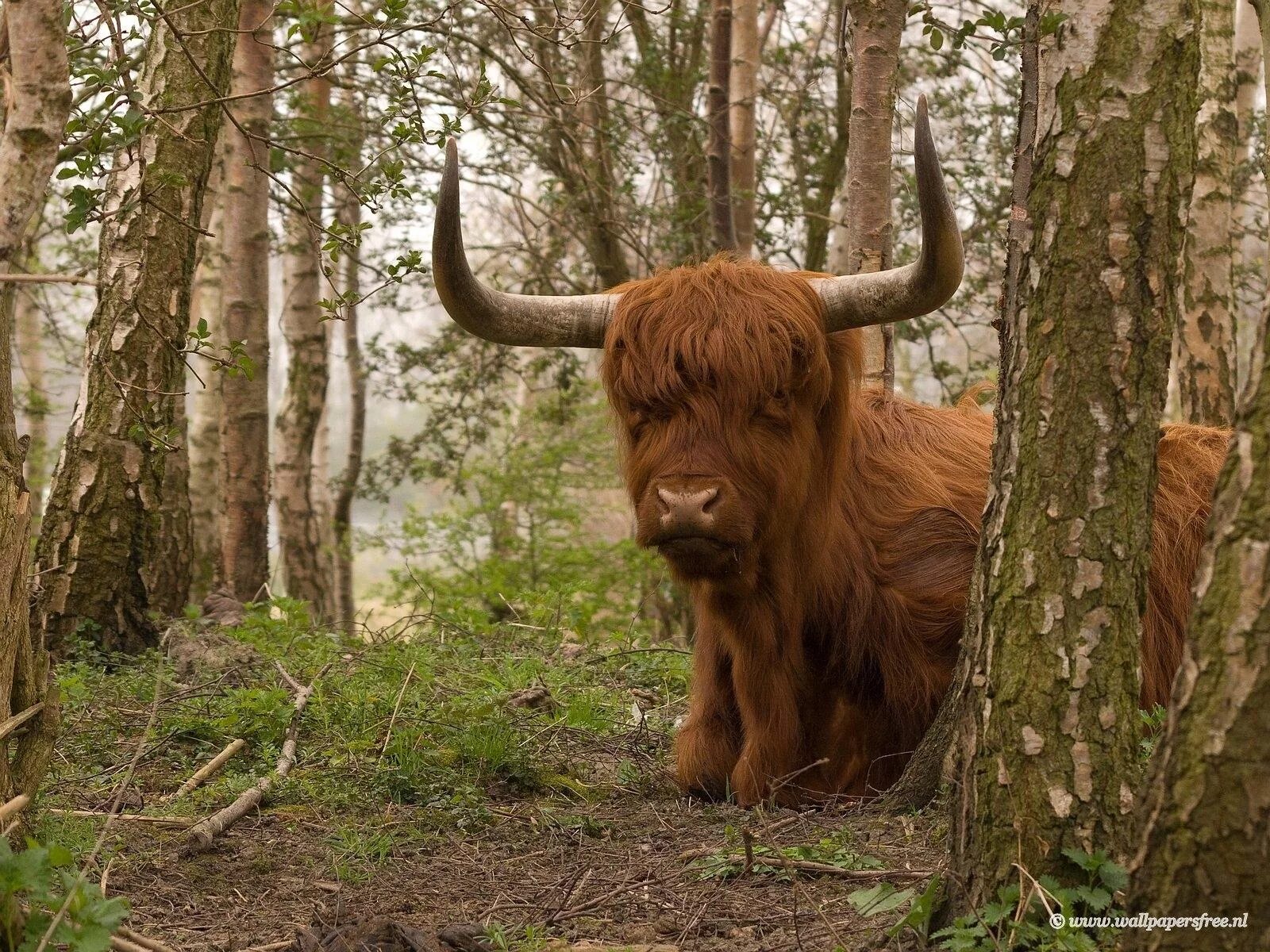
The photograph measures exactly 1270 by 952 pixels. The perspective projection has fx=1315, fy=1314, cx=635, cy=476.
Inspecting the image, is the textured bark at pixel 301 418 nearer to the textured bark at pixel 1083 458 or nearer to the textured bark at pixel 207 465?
the textured bark at pixel 207 465

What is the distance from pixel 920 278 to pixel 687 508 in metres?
1.16

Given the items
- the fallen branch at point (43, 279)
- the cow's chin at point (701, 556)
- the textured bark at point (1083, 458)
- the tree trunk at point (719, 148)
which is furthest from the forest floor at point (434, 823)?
the tree trunk at point (719, 148)

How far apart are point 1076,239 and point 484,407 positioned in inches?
435

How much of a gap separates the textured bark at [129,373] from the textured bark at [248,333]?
8.09 feet

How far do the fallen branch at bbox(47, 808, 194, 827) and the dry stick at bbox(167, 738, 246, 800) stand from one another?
0.88 feet

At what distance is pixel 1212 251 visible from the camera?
7.97 metres

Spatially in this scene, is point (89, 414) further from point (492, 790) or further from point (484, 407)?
point (484, 407)

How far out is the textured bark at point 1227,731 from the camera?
2146 millimetres

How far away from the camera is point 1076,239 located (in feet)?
9.76

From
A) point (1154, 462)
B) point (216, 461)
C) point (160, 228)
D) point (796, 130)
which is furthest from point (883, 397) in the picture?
point (216, 461)

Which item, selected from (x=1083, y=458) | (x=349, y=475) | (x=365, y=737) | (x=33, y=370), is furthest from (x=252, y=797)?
(x=33, y=370)

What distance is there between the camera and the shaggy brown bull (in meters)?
4.50

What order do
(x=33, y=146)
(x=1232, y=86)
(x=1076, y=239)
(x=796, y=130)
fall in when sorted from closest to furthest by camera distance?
(x=1076, y=239)
(x=33, y=146)
(x=1232, y=86)
(x=796, y=130)

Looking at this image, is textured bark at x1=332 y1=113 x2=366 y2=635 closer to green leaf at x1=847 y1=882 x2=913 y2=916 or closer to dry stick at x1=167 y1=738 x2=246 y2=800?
dry stick at x1=167 y1=738 x2=246 y2=800
